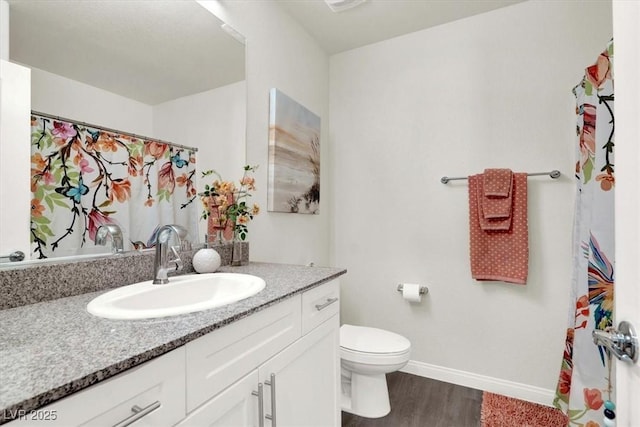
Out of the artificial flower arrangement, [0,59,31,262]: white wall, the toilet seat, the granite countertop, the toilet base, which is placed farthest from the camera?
the toilet base

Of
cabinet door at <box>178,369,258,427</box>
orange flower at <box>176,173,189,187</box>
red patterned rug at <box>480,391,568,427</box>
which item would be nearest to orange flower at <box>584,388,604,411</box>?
red patterned rug at <box>480,391,568,427</box>

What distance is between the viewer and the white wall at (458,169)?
1.86 m

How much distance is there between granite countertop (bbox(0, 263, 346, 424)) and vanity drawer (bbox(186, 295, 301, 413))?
0.04 meters

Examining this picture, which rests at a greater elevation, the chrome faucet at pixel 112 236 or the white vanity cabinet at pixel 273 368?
the chrome faucet at pixel 112 236

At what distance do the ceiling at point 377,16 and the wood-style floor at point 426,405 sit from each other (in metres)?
2.47

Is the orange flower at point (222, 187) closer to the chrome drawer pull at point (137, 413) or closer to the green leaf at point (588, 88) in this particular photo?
the chrome drawer pull at point (137, 413)

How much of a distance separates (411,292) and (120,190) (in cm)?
182

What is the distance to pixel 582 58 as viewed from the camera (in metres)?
1.81

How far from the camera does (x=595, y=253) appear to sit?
1.26 metres

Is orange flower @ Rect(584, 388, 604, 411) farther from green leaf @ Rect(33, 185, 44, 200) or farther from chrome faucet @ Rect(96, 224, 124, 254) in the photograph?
green leaf @ Rect(33, 185, 44, 200)

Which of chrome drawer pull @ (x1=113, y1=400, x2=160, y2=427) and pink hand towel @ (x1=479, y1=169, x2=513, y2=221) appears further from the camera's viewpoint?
pink hand towel @ (x1=479, y1=169, x2=513, y2=221)

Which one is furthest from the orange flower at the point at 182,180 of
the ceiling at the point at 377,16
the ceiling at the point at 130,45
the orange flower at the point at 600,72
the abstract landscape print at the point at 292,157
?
the orange flower at the point at 600,72

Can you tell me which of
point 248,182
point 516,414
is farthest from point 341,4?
point 516,414

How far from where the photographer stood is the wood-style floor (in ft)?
5.56
